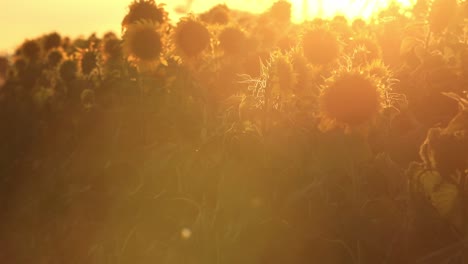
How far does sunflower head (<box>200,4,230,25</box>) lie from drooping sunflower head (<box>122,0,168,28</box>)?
189 cm

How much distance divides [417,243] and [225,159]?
111 cm

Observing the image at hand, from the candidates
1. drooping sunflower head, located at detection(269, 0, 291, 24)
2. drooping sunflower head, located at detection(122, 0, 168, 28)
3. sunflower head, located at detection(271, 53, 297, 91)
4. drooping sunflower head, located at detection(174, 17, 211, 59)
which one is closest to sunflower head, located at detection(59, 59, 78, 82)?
drooping sunflower head, located at detection(122, 0, 168, 28)

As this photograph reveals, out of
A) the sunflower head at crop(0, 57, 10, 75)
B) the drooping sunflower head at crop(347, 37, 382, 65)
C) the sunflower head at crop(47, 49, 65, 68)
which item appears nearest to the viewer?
the drooping sunflower head at crop(347, 37, 382, 65)

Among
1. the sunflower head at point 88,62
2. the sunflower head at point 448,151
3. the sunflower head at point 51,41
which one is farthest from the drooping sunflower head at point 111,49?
the sunflower head at point 448,151

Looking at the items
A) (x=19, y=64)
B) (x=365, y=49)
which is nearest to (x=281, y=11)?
(x=365, y=49)

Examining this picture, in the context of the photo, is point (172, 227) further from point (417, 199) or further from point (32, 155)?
point (32, 155)

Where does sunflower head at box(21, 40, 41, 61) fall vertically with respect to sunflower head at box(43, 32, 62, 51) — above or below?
below

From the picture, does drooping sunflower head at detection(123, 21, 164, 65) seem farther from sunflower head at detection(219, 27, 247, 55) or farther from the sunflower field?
sunflower head at detection(219, 27, 247, 55)

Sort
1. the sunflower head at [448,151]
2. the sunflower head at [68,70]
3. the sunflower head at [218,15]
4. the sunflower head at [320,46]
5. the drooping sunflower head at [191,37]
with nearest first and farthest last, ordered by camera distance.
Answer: the sunflower head at [448,151] < the sunflower head at [320,46] < the drooping sunflower head at [191,37] < the sunflower head at [68,70] < the sunflower head at [218,15]

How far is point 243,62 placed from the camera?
5586mm

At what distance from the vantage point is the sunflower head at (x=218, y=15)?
782cm

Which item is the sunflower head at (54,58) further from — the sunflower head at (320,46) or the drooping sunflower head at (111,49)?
the sunflower head at (320,46)

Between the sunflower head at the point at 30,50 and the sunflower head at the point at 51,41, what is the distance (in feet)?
0.41

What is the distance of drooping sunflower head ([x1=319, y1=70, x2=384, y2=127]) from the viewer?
115 inches
